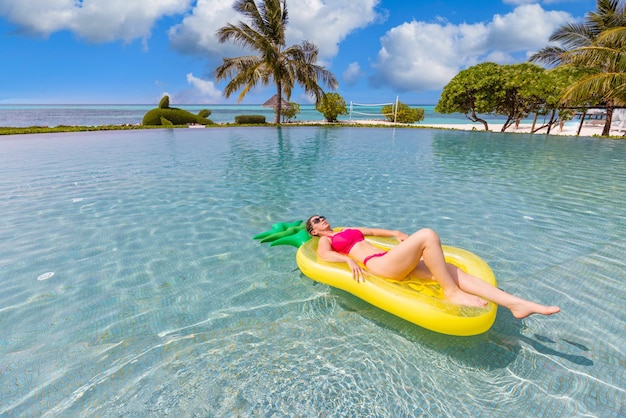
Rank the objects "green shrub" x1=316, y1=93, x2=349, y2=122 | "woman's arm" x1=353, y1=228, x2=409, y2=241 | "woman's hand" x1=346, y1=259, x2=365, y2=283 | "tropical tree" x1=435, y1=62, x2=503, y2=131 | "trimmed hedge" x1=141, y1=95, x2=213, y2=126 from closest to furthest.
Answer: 1. "woman's hand" x1=346, y1=259, x2=365, y2=283
2. "woman's arm" x1=353, y1=228, x2=409, y2=241
3. "tropical tree" x1=435, y1=62, x2=503, y2=131
4. "trimmed hedge" x1=141, y1=95, x2=213, y2=126
5. "green shrub" x1=316, y1=93, x2=349, y2=122

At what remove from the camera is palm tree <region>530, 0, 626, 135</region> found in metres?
13.8

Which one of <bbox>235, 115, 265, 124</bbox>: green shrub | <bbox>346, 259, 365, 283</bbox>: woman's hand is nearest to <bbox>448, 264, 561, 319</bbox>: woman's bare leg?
<bbox>346, 259, 365, 283</bbox>: woman's hand

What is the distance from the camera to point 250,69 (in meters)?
18.4

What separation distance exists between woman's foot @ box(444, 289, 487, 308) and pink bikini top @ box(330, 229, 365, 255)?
91 cm

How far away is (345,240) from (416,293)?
2.82 feet

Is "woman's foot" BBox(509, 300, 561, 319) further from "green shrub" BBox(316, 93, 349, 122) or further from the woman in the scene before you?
"green shrub" BBox(316, 93, 349, 122)

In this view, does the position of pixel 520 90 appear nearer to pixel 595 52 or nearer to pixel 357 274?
pixel 595 52

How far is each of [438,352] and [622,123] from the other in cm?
2591

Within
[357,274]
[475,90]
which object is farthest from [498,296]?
[475,90]

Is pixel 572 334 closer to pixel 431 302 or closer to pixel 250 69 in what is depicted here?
pixel 431 302

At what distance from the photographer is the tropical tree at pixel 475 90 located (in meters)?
17.8

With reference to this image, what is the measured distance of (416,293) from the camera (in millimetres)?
2213

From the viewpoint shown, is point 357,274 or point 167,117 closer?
point 357,274

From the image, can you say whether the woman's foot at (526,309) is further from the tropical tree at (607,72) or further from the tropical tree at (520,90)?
the tropical tree at (520,90)
